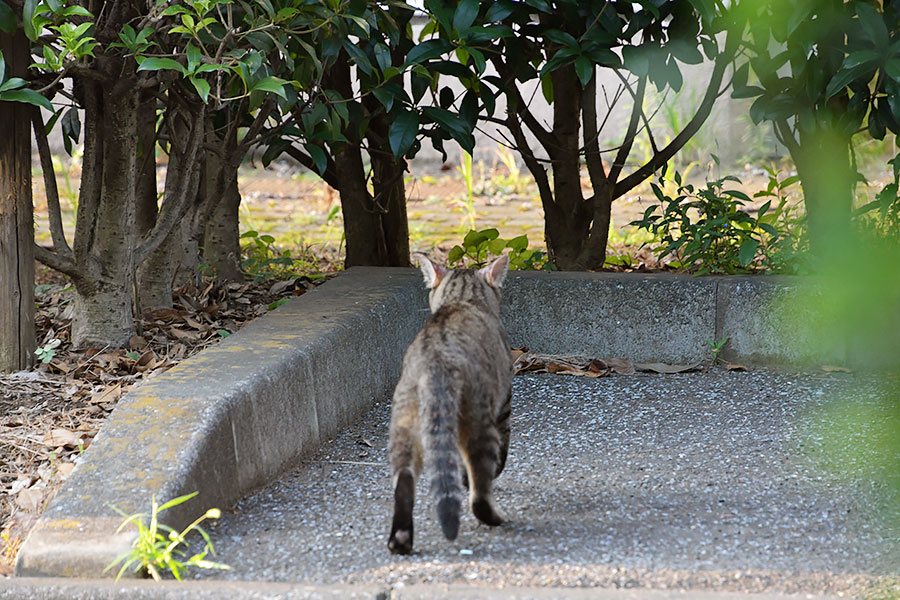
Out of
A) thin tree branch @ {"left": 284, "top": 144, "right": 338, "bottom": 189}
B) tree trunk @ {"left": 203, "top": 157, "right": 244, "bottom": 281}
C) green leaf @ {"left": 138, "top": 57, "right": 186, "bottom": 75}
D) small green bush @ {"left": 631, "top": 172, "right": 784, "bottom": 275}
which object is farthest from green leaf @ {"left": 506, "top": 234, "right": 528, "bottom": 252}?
green leaf @ {"left": 138, "top": 57, "right": 186, "bottom": 75}

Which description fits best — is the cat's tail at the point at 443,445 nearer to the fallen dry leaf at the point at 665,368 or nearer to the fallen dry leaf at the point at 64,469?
the fallen dry leaf at the point at 64,469

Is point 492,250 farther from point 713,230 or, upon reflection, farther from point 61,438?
point 61,438

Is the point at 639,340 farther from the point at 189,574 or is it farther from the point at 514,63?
the point at 189,574

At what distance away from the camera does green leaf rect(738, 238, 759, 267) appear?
4872 millimetres

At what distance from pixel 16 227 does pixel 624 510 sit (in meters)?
2.74

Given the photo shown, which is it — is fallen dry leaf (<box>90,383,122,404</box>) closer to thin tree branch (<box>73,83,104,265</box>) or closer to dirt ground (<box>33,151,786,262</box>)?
thin tree branch (<box>73,83,104,265</box>)

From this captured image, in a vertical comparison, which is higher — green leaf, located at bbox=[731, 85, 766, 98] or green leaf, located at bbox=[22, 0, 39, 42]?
green leaf, located at bbox=[22, 0, 39, 42]

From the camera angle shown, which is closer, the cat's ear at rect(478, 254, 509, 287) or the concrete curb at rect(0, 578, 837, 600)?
the concrete curb at rect(0, 578, 837, 600)

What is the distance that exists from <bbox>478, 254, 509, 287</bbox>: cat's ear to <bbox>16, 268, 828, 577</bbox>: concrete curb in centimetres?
75

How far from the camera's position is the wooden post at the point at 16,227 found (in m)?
4.05

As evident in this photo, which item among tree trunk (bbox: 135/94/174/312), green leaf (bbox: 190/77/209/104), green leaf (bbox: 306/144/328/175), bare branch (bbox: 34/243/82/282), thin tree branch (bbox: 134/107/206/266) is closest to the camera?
green leaf (bbox: 190/77/209/104)

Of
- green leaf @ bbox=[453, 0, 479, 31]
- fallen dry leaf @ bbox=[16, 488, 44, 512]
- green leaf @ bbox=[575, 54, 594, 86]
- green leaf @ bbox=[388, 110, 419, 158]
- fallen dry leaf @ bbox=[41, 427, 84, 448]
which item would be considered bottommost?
fallen dry leaf @ bbox=[16, 488, 44, 512]

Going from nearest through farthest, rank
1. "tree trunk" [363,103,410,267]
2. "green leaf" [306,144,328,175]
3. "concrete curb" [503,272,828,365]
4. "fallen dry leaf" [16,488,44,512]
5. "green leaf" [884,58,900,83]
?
1. "fallen dry leaf" [16,488,44,512]
2. "green leaf" [884,58,900,83]
3. "green leaf" [306,144,328,175]
4. "concrete curb" [503,272,828,365]
5. "tree trunk" [363,103,410,267]

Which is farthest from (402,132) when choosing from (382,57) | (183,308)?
Answer: (183,308)
